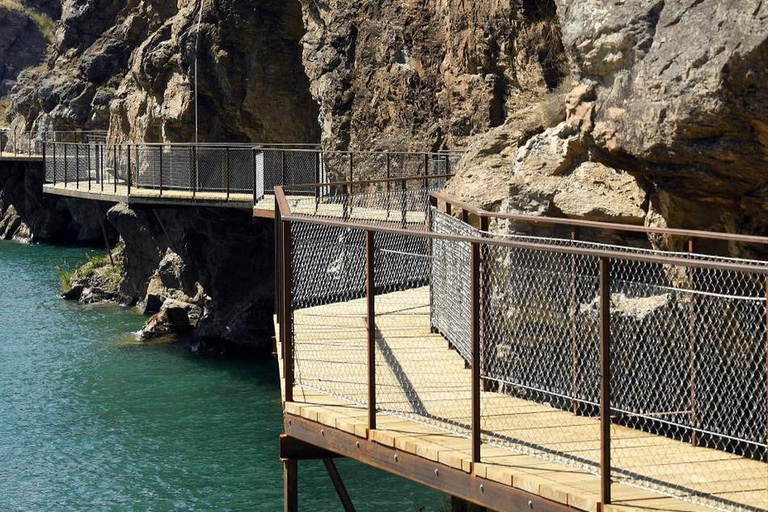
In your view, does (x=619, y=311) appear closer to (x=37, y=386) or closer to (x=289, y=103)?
(x=37, y=386)

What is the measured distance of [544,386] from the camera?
30.0ft

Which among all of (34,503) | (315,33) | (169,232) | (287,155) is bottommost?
(34,503)

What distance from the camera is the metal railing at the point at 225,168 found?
27.9 meters

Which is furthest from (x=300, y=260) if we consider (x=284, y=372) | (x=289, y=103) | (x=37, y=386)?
(x=289, y=103)

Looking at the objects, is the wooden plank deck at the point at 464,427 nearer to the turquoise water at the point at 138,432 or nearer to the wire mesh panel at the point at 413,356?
the wire mesh panel at the point at 413,356

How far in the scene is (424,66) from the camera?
2855cm

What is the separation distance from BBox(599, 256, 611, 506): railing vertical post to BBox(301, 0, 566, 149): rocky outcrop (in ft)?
52.7

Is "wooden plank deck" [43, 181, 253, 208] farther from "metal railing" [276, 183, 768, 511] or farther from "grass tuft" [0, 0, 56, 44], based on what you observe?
"grass tuft" [0, 0, 56, 44]

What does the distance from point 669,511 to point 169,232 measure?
33.3m

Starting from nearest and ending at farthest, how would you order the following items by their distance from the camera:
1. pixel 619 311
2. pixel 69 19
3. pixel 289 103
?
1. pixel 619 311
2. pixel 289 103
3. pixel 69 19

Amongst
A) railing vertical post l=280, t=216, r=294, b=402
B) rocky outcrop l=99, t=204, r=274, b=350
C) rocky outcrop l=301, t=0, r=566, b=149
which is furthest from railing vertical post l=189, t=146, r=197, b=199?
railing vertical post l=280, t=216, r=294, b=402

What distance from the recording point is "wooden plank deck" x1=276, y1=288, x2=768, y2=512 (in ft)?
24.6

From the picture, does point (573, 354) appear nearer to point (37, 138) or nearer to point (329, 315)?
point (329, 315)

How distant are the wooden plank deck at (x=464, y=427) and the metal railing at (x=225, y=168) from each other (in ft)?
46.0
